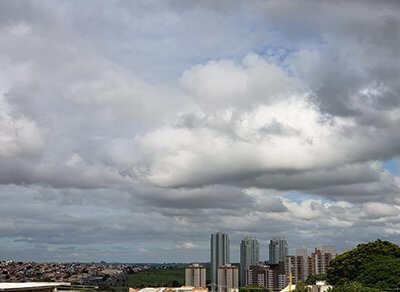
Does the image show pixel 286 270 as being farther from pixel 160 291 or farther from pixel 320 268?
pixel 160 291

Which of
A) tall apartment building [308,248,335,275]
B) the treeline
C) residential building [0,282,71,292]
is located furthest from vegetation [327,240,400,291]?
tall apartment building [308,248,335,275]

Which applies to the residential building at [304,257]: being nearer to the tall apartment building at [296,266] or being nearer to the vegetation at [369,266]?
the tall apartment building at [296,266]

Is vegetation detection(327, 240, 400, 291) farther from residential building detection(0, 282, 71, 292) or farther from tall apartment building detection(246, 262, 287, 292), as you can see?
tall apartment building detection(246, 262, 287, 292)

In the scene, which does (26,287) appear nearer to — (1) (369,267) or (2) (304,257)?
(1) (369,267)

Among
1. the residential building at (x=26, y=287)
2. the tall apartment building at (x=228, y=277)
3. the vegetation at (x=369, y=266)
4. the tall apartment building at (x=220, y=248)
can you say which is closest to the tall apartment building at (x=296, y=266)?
the tall apartment building at (x=228, y=277)

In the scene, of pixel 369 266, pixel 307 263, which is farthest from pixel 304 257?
pixel 369 266
